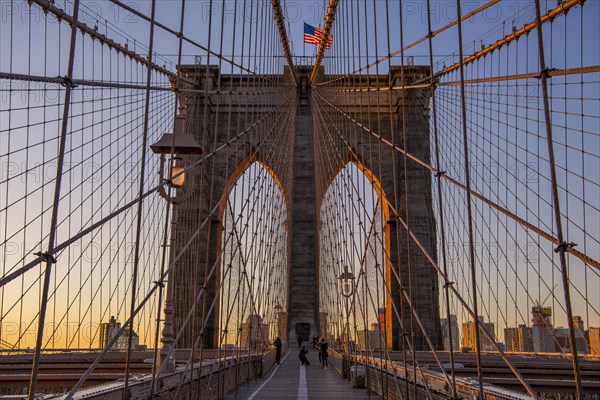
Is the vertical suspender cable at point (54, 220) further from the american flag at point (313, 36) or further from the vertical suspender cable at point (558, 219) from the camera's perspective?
the american flag at point (313, 36)

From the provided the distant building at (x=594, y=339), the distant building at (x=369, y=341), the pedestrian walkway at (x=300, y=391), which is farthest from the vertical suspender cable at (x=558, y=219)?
the distant building at (x=594, y=339)

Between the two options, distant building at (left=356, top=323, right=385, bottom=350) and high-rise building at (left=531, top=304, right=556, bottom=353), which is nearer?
distant building at (left=356, top=323, right=385, bottom=350)

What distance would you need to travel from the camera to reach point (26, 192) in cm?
626

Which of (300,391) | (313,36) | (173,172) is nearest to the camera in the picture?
(173,172)

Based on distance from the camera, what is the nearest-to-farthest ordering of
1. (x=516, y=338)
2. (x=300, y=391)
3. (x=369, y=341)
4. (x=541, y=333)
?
(x=300, y=391) < (x=369, y=341) < (x=541, y=333) < (x=516, y=338)

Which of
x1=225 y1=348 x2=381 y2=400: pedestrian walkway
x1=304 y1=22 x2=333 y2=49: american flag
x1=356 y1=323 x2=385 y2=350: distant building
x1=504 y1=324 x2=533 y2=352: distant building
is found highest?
x1=304 y1=22 x2=333 y2=49: american flag

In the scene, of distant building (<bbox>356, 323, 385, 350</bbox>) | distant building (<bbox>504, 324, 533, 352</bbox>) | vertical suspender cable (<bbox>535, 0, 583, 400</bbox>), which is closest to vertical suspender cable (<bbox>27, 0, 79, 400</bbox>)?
vertical suspender cable (<bbox>535, 0, 583, 400</bbox>)

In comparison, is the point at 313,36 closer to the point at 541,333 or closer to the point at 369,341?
the point at 541,333

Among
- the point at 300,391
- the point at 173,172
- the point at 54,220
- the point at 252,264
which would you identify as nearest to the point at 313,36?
the point at 252,264

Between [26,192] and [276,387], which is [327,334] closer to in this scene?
[276,387]

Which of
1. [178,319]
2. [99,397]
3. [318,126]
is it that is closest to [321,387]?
[99,397]

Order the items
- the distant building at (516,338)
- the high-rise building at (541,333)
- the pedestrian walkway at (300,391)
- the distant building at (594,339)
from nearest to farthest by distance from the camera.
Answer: the pedestrian walkway at (300,391)
the distant building at (594,339)
the high-rise building at (541,333)
the distant building at (516,338)

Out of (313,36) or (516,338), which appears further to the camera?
(313,36)

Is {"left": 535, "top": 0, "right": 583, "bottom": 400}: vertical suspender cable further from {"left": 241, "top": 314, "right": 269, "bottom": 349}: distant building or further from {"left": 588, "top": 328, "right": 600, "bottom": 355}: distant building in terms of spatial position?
{"left": 588, "top": 328, "right": 600, "bottom": 355}: distant building
